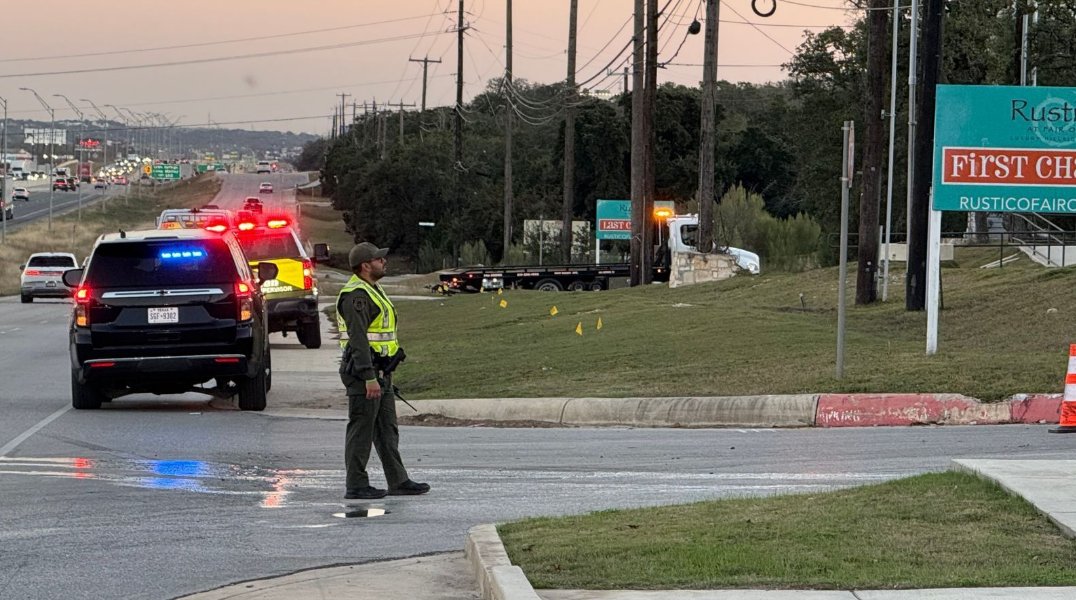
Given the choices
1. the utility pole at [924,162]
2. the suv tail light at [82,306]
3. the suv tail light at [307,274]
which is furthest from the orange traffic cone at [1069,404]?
the suv tail light at [307,274]

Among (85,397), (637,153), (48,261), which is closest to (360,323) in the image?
(85,397)

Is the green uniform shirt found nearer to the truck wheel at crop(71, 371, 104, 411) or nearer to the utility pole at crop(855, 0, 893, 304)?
the truck wheel at crop(71, 371, 104, 411)

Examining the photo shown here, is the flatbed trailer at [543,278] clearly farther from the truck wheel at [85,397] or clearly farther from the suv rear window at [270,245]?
the truck wheel at [85,397]

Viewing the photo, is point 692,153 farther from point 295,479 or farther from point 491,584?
point 491,584

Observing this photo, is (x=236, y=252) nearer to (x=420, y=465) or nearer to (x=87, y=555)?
(x=420, y=465)

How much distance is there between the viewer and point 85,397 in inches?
686

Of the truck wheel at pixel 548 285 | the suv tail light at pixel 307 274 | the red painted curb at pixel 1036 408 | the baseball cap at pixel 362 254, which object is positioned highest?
→ the baseball cap at pixel 362 254

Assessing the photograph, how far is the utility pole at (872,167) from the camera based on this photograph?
1121 inches

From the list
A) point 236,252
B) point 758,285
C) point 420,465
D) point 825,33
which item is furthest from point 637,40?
point 420,465

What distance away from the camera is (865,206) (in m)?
28.8

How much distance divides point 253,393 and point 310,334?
11189 mm

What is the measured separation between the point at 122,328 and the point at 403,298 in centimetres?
3564

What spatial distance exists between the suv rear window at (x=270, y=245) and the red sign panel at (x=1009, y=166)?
12.1m

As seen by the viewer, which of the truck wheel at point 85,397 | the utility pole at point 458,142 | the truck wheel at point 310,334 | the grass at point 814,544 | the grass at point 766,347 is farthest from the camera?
the utility pole at point 458,142
